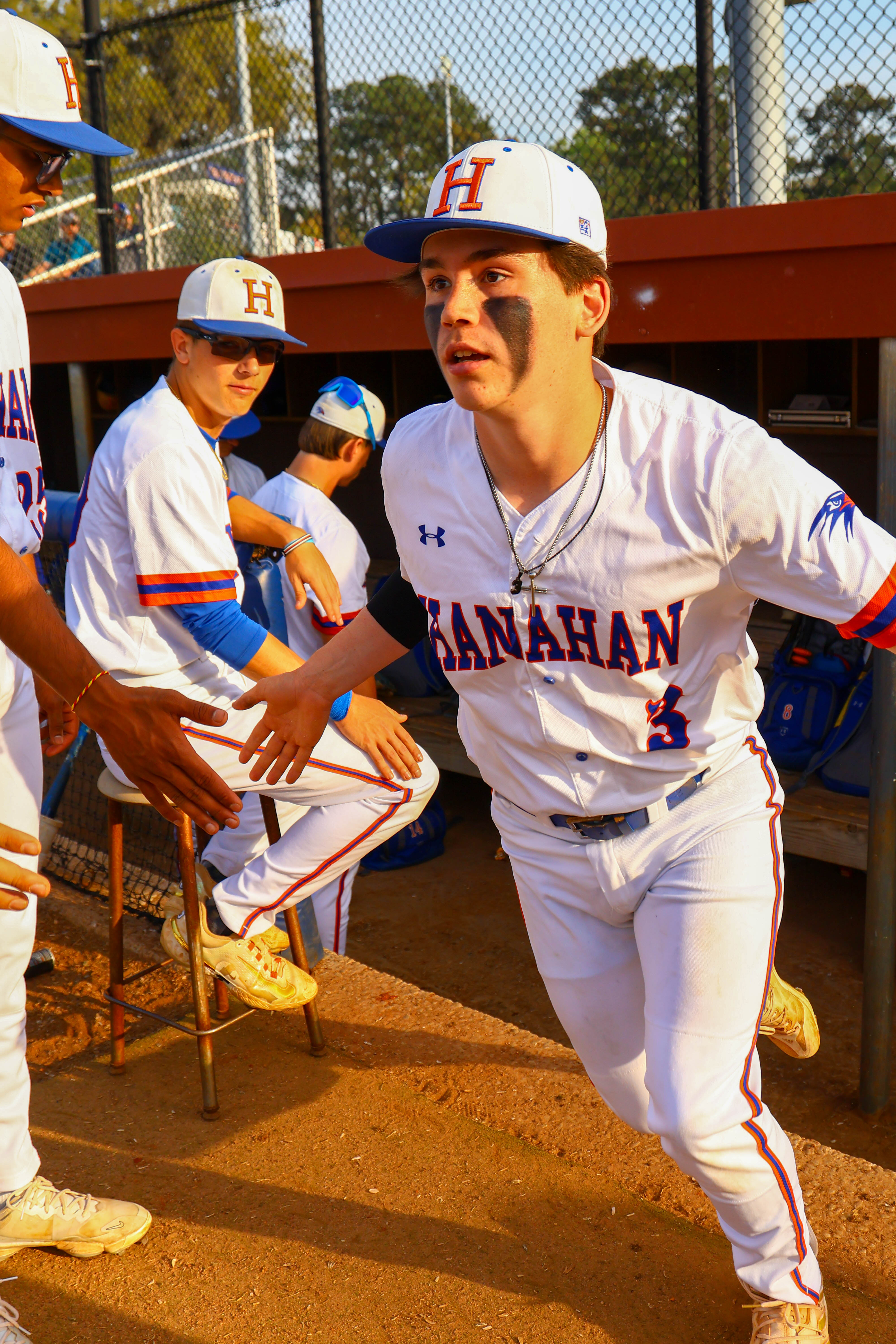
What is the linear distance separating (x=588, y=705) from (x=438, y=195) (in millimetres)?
936

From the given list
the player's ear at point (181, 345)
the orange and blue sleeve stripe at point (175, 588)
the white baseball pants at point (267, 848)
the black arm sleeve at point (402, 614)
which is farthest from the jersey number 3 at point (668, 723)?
the player's ear at point (181, 345)

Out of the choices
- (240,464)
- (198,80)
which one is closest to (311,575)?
(240,464)

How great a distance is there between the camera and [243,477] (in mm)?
6527

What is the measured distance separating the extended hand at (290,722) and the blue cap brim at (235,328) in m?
1.40

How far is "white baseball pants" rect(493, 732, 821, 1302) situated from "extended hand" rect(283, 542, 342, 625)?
181 centimetres

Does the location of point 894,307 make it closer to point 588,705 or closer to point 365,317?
point 588,705

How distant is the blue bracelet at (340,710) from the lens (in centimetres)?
323

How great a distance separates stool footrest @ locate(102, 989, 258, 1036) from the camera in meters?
3.00

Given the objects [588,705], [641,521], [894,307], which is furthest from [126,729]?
[894,307]

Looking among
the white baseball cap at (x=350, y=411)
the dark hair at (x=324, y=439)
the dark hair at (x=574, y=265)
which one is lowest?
the dark hair at (x=324, y=439)

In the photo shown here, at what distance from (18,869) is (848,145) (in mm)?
4585

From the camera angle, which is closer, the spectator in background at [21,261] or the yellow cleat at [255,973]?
the yellow cleat at [255,973]

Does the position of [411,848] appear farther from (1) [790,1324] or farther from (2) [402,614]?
(1) [790,1324]

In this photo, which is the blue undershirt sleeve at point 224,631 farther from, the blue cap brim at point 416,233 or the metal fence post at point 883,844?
the metal fence post at point 883,844
